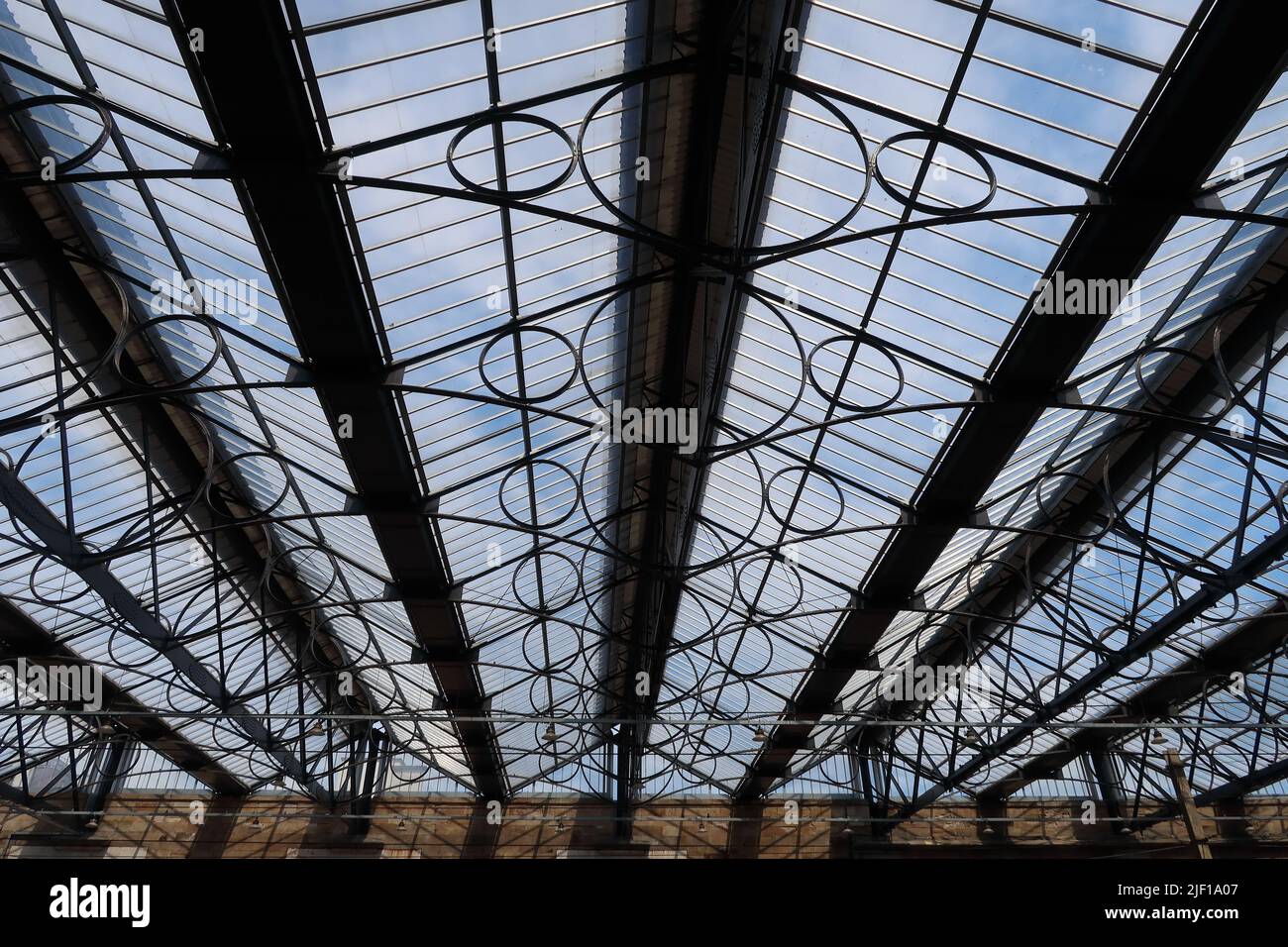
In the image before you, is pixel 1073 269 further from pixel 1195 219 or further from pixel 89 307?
pixel 89 307

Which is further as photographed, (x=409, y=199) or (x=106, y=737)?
(x=106, y=737)

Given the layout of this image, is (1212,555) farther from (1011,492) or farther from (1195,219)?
(1195,219)

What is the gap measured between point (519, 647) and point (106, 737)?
24965mm

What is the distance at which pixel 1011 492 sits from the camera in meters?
25.1

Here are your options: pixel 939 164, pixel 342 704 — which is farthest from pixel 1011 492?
pixel 342 704

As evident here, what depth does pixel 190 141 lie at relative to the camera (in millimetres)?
13828

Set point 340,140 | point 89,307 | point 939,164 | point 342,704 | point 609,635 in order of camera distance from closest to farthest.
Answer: point 340,140, point 939,164, point 89,307, point 609,635, point 342,704

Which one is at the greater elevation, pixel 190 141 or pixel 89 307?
pixel 89 307

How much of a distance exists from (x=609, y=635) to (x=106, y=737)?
30737 millimetres

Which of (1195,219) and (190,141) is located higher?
(1195,219)

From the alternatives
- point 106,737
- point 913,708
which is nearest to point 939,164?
point 913,708

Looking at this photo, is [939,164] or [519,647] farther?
[519,647]
